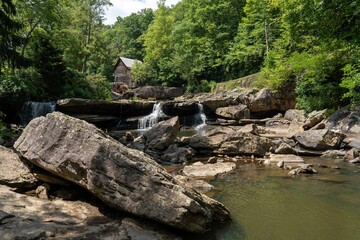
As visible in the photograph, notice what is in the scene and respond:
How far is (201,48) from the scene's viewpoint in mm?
38094

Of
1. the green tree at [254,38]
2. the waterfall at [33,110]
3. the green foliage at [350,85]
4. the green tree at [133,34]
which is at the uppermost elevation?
the green tree at [133,34]

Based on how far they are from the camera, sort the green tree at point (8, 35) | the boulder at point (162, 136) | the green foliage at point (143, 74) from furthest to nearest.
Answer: the green foliage at point (143, 74) < the green tree at point (8, 35) < the boulder at point (162, 136)

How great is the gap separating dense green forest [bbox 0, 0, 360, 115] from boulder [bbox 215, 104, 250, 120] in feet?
9.01

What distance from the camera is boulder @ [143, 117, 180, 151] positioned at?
1310cm

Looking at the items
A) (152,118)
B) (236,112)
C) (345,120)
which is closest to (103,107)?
(152,118)

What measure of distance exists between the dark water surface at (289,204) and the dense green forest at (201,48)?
13.8ft

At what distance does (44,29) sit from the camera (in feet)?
78.6

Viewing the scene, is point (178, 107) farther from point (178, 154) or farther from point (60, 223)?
point (60, 223)

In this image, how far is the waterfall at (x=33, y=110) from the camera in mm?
20047

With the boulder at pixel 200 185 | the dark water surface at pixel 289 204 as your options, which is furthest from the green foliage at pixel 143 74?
the boulder at pixel 200 185

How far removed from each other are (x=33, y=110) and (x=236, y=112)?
14805mm

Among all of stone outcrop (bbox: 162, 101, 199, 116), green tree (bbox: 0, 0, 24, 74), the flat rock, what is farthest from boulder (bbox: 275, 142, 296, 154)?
green tree (bbox: 0, 0, 24, 74)

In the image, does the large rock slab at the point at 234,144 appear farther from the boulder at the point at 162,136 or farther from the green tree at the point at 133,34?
the green tree at the point at 133,34

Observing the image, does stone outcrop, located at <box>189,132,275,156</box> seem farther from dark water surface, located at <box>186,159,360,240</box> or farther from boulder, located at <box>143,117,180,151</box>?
dark water surface, located at <box>186,159,360,240</box>
